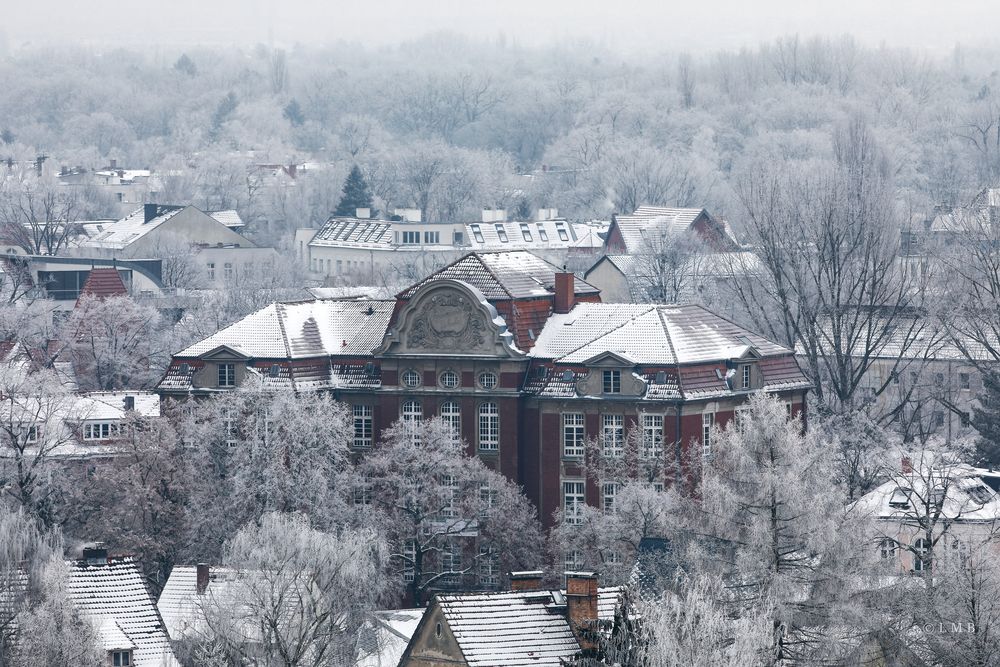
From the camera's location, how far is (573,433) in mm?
74562

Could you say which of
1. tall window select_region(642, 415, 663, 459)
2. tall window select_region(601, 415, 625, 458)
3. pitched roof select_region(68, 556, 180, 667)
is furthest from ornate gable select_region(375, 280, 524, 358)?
pitched roof select_region(68, 556, 180, 667)

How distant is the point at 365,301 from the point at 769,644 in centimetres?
3558

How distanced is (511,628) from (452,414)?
84.8ft

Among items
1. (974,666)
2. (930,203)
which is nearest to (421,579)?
(974,666)

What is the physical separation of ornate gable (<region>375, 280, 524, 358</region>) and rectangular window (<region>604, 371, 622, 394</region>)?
274 centimetres

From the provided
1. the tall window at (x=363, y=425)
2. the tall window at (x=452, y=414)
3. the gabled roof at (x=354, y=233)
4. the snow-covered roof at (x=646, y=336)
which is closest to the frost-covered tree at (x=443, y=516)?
the tall window at (x=452, y=414)

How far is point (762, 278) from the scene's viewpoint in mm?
101188

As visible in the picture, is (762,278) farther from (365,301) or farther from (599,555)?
(599,555)

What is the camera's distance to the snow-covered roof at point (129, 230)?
15138 cm

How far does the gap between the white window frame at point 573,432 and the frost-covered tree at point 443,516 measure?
2322mm

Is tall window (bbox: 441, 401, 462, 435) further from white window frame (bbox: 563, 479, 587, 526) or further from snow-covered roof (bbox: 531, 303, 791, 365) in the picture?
white window frame (bbox: 563, 479, 587, 526)

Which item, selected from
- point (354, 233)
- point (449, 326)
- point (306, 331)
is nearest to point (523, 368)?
point (449, 326)

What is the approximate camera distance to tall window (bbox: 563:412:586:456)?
7444 centimetres

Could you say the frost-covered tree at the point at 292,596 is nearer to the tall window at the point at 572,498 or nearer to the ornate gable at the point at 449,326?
the tall window at the point at 572,498
